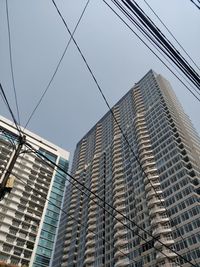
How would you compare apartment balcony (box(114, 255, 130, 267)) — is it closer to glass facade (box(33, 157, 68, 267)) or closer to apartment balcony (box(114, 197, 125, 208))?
apartment balcony (box(114, 197, 125, 208))

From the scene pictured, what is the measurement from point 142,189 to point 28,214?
30.1m

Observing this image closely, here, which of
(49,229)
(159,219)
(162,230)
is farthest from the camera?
(49,229)

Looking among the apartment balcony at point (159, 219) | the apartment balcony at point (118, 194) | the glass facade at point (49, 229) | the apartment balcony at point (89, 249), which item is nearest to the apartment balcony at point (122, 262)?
the apartment balcony at point (159, 219)

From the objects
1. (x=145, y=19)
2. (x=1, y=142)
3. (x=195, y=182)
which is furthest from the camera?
(x=1, y=142)

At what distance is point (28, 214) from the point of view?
225ft

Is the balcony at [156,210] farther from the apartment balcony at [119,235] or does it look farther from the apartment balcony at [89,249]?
the apartment balcony at [89,249]

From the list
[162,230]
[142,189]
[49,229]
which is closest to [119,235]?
[142,189]

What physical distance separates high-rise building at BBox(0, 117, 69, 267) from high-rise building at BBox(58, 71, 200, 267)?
11.0 metres

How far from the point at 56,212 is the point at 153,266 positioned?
110 feet

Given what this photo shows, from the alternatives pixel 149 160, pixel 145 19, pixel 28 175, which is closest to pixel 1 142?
pixel 28 175

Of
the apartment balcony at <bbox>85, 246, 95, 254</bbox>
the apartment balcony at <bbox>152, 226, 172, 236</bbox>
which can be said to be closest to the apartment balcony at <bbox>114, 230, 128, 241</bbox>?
the apartment balcony at <bbox>85, 246, 95, 254</bbox>

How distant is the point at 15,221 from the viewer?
215 feet

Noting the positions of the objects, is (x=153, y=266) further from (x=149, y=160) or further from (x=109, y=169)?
(x=109, y=169)

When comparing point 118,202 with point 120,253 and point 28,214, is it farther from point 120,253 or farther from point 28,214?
point 28,214
